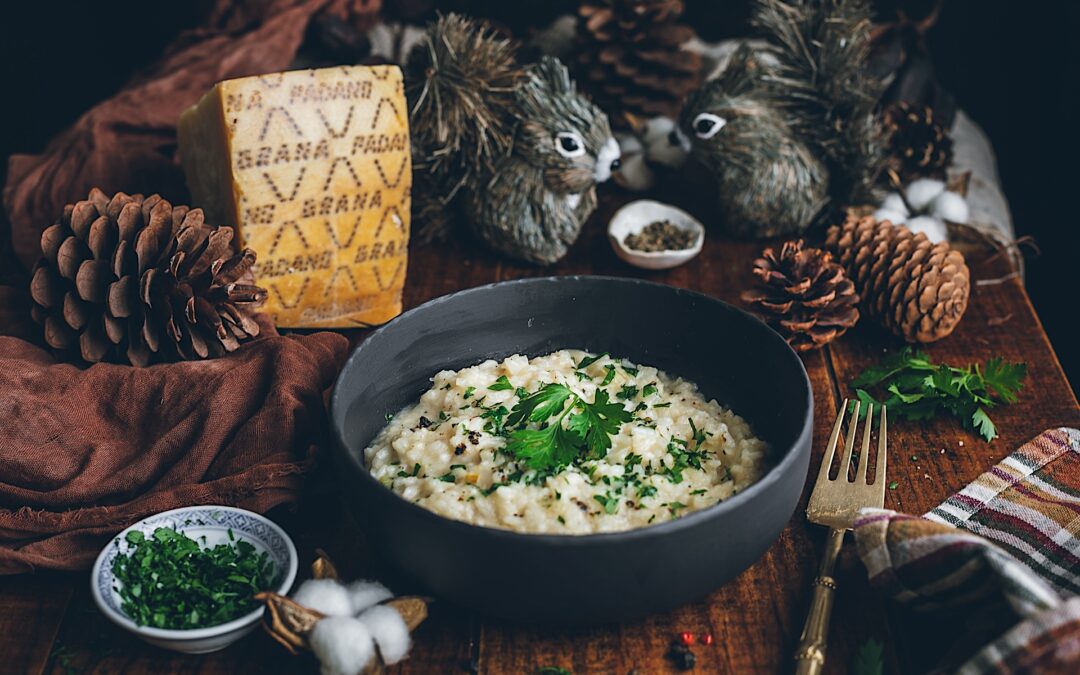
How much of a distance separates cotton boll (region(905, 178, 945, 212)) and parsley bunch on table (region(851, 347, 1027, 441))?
64 cm

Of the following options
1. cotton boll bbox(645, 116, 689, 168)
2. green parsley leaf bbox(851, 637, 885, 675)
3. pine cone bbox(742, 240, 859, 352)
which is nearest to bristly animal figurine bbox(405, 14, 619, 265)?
cotton boll bbox(645, 116, 689, 168)

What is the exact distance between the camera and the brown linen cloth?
153 centimetres

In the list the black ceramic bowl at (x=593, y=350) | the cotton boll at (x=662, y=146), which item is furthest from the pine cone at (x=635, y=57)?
the black ceramic bowl at (x=593, y=350)

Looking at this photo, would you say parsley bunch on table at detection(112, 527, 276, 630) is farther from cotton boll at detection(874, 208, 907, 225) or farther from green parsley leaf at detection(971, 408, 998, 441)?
cotton boll at detection(874, 208, 907, 225)

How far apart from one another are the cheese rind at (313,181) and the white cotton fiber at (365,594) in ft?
2.57

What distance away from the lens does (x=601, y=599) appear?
4.23 feet

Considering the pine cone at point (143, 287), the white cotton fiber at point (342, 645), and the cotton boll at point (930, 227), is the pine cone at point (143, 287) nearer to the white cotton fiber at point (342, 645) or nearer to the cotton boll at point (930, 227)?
the white cotton fiber at point (342, 645)

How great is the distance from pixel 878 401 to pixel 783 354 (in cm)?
37

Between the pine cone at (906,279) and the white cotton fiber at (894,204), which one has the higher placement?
the pine cone at (906,279)

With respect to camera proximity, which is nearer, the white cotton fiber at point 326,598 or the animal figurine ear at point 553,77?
the white cotton fiber at point 326,598

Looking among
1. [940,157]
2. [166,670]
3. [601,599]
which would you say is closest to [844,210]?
[940,157]

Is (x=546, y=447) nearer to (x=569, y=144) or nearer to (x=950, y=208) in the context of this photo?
(x=569, y=144)

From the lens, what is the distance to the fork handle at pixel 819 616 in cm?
132

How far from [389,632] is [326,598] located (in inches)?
3.9
